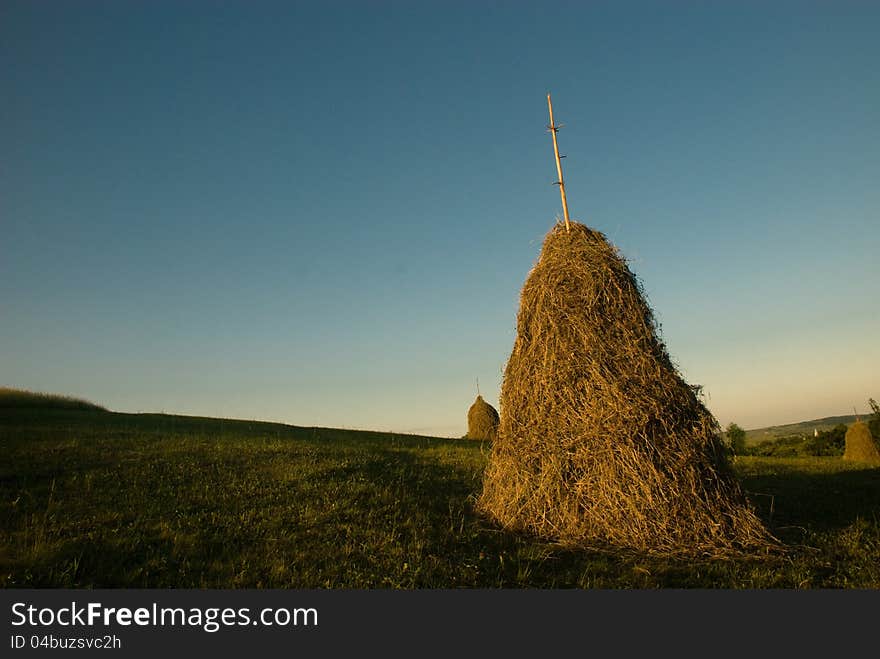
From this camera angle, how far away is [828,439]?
3625 centimetres

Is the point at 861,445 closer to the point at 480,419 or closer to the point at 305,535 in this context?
the point at 480,419

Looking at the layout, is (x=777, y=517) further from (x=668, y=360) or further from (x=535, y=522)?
(x=535, y=522)

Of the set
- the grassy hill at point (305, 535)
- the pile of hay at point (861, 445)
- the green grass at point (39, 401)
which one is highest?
the green grass at point (39, 401)

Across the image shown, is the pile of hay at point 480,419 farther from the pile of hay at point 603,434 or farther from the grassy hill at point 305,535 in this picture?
the pile of hay at point 603,434

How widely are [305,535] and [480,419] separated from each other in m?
21.1

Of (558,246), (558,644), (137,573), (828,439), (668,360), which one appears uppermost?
(558,246)

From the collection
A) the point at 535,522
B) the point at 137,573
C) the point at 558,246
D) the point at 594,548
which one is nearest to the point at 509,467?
the point at 535,522

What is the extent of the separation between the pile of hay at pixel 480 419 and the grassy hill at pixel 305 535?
15.2m

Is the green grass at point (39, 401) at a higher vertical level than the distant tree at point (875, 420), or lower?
higher

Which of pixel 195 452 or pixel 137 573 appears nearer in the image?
pixel 137 573

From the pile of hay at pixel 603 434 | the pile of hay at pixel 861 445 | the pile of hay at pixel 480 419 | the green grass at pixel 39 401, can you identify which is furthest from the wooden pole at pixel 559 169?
the green grass at pixel 39 401

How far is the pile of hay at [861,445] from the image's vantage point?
77.9 feet

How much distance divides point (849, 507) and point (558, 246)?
27.8 feet

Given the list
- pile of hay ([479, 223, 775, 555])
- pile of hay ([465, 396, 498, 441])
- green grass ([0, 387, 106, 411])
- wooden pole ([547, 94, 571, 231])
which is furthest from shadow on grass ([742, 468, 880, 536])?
green grass ([0, 387, 106, 411])
